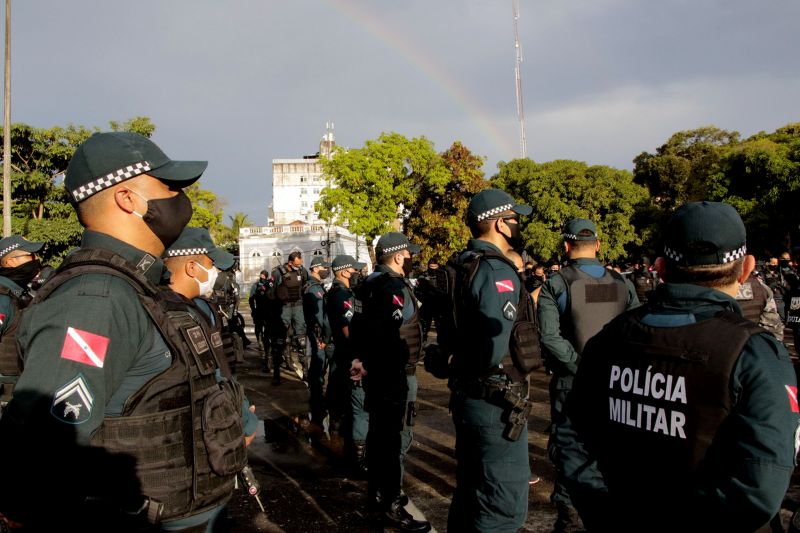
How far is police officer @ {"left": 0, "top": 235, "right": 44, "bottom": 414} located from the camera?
4.59 m

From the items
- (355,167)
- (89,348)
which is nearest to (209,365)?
(89,348)

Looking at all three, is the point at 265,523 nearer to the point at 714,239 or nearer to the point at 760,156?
the point at 714,239

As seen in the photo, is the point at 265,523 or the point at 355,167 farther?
the point at 355,167

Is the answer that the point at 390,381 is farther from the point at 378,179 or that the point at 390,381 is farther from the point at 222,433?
the point at 378,179

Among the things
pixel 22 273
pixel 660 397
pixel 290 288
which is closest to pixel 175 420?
pixel 660 397

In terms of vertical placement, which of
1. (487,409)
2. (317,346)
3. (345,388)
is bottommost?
(345,388)

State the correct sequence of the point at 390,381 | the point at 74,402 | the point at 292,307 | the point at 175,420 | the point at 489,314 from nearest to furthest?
the point at 74,402, the point at 175,420, the point at 489,314, the point at 390,381, the point at 292,307

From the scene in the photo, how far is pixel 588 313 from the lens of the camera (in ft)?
15.0

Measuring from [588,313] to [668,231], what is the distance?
2.60m

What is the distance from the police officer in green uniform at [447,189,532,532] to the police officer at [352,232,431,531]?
3.49ft

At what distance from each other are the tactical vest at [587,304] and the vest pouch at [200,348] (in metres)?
3.22

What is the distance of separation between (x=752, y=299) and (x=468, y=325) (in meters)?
4.24

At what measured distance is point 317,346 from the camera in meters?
8.52

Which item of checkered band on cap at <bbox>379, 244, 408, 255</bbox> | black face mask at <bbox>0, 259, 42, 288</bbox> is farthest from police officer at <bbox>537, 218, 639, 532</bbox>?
black face mask at <bbox>0, 259, 42, 288</bbox>
